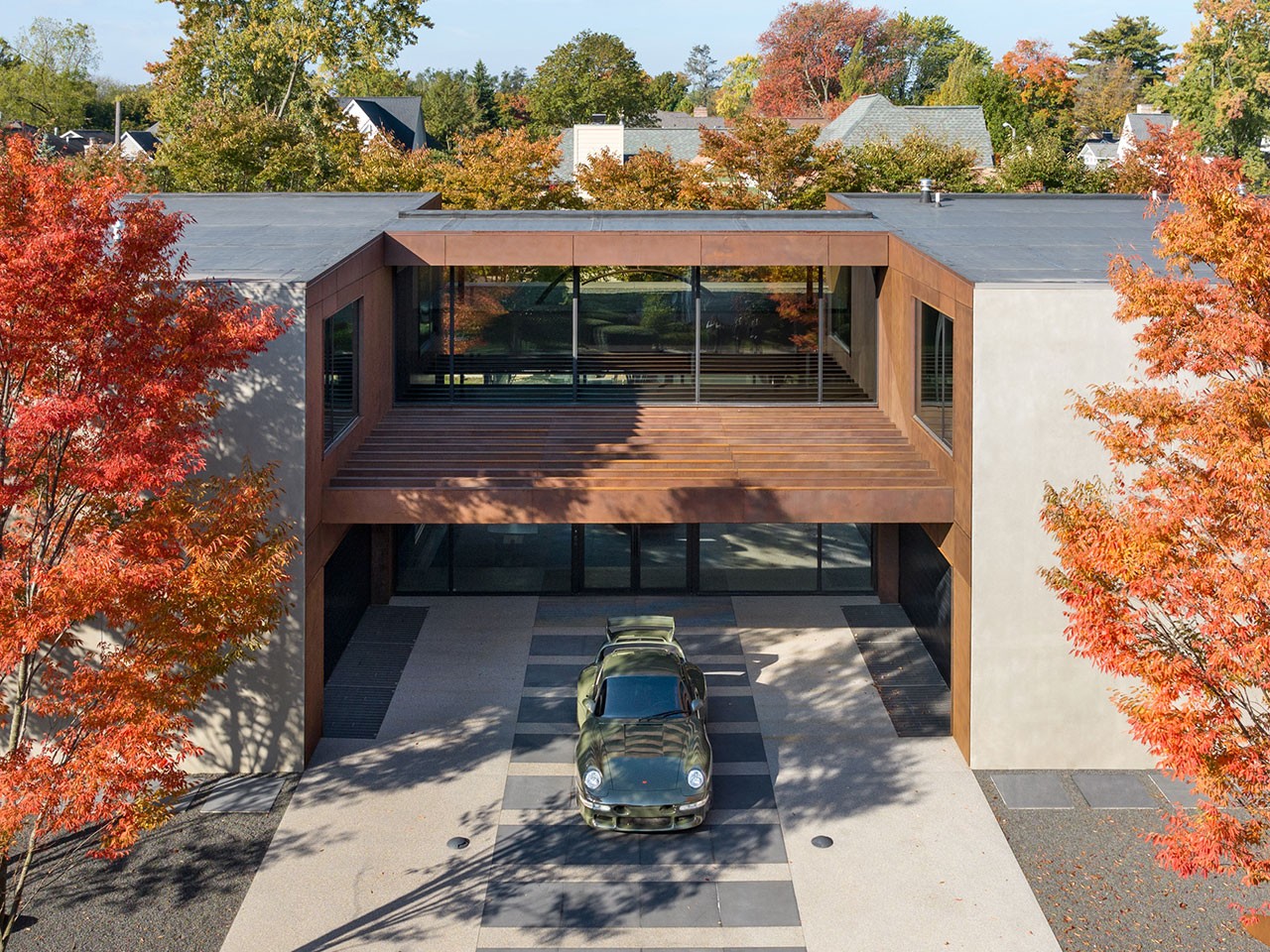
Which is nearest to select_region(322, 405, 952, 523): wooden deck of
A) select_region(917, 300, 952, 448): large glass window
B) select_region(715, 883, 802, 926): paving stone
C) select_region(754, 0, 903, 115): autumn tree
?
select_region(917, 300, 952, 448): large glass window

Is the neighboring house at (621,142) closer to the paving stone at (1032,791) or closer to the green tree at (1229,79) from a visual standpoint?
the green tree at (1229,79)

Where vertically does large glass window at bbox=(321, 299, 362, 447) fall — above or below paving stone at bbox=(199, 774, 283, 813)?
above

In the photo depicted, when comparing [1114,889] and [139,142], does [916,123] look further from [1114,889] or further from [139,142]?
[139,142]

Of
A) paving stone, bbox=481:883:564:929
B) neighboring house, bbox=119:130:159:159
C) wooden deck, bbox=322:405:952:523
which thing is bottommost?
paving stone, bbox=481:883:564:929

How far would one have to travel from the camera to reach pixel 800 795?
1366 centimetres

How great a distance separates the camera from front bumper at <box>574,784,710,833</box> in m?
12.6

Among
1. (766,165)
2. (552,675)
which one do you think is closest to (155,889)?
(552,675)

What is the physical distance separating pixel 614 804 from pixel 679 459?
544cm

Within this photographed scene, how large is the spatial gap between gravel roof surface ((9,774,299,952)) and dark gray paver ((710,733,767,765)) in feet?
17.3

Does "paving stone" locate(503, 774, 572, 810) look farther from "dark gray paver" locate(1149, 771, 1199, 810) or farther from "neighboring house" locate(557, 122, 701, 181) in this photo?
"neighboring house" locate(557, 122, 701, 181)

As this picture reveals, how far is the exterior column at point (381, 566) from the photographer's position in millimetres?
19812

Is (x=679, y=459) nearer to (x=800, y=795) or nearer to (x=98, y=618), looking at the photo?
(x=800, y=795)

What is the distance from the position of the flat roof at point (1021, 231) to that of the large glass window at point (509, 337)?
19.3 feet

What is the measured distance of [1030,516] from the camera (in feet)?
45.7
